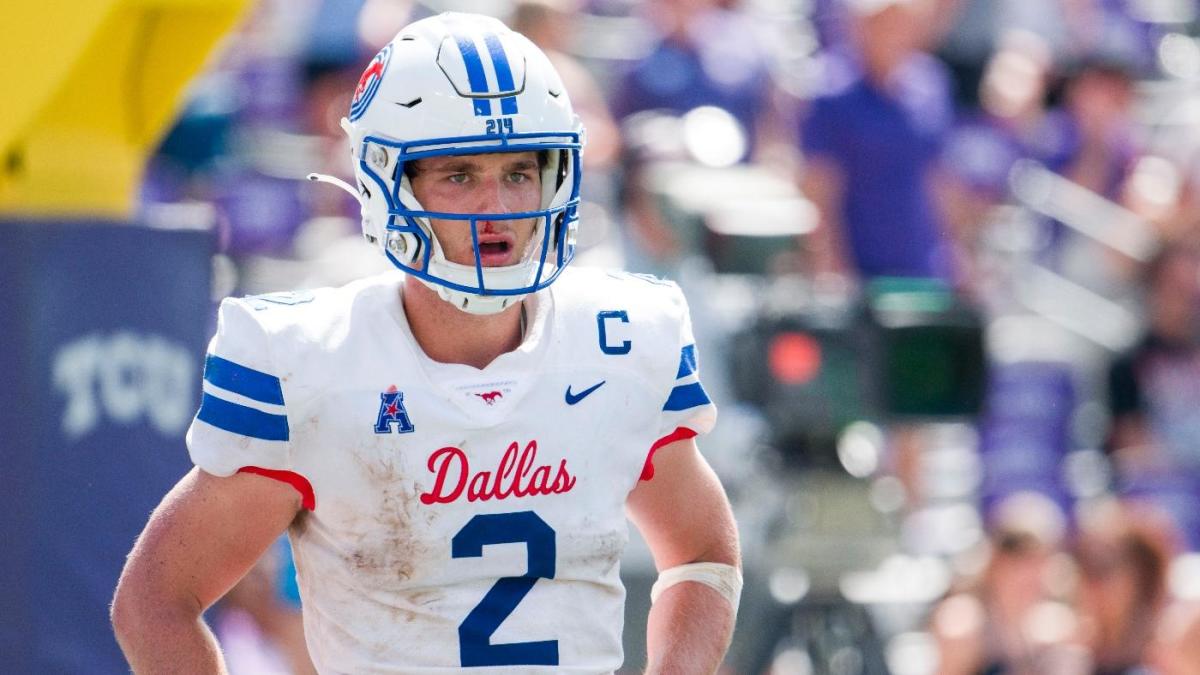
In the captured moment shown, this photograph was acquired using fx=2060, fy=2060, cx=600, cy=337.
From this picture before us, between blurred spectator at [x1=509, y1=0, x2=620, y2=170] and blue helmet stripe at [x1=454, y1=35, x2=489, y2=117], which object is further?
blurred spectator at [x1=509, y1=0, x2=620, y2=170]

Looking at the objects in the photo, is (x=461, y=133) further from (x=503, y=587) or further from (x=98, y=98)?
(x=98, y=98)

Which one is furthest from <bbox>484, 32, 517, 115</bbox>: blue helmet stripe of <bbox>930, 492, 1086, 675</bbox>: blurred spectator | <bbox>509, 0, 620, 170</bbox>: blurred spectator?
<bbox>509, 0, 620, 170</bbox>: blurred spectator

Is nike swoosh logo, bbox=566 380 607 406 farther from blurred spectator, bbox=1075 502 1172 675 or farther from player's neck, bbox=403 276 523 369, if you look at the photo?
blurred spectator, bbox=1075 502 1172 675

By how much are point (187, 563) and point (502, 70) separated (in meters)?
0.87

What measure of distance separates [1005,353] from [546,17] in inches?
91.4

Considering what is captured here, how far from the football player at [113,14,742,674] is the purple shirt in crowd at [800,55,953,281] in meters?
4.71

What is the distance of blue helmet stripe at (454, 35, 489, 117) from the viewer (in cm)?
307

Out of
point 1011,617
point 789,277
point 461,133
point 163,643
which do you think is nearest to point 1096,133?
point 789,277

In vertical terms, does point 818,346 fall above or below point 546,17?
below

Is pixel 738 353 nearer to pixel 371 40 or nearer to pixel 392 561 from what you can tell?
pixel 371 40

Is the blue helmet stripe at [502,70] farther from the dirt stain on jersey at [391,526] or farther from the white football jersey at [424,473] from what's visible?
the dirt stain on jersey at [391,526]

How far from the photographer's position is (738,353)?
6.38 meters

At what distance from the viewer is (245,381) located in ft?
9.74

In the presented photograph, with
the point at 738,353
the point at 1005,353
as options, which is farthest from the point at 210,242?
the point at 1005,353
